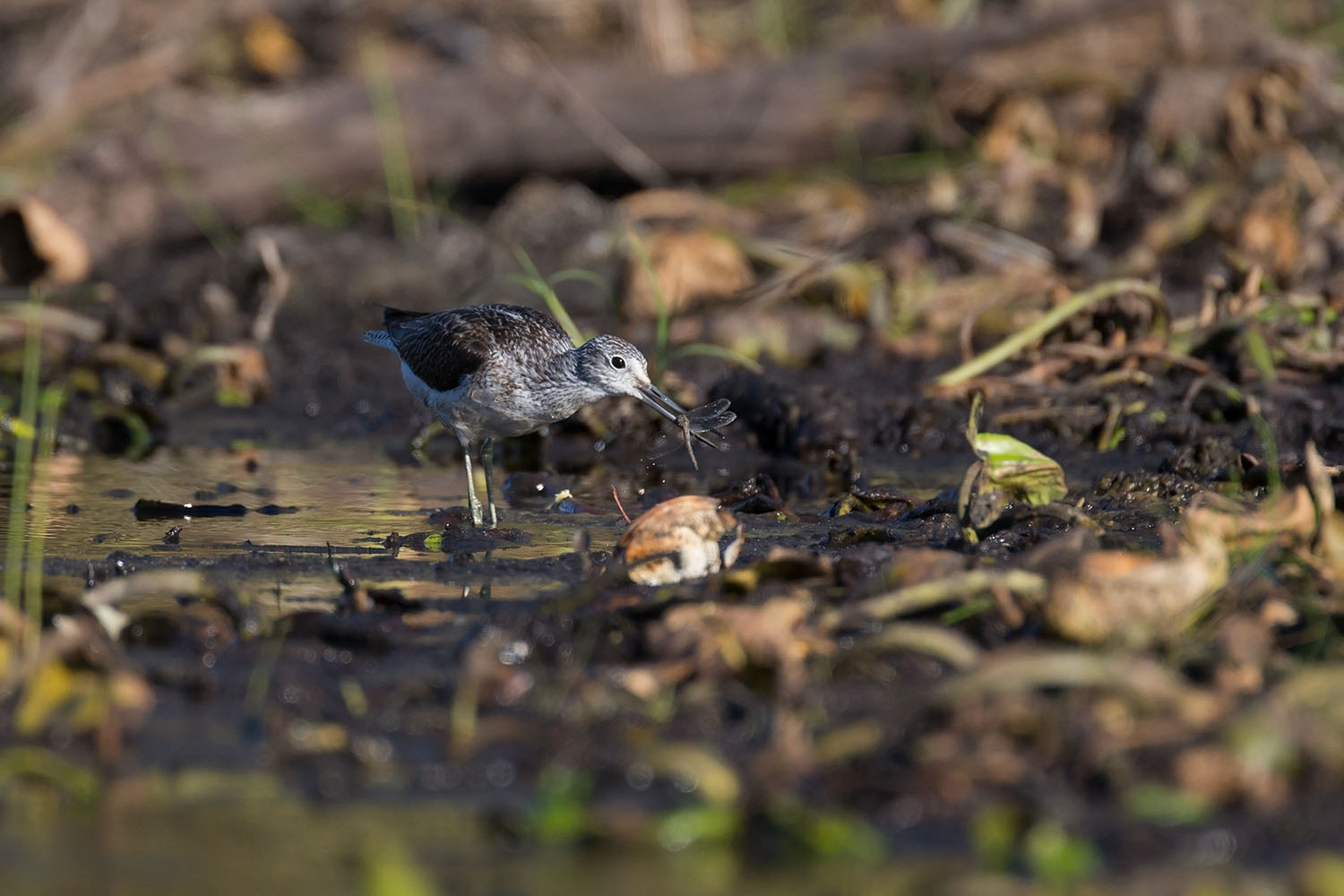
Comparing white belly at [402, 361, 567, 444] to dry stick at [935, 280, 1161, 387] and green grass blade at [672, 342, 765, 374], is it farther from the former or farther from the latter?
dry stick at [935, 280, 1161, 387]

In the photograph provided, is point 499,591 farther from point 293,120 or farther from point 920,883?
point 293,120

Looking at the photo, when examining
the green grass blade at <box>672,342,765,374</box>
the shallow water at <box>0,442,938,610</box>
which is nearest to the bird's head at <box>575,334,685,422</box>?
the shallow water at <box>0,442,938,610</box>

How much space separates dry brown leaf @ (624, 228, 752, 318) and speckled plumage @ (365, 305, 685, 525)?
6.88 ft

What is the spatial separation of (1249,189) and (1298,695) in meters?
7.19

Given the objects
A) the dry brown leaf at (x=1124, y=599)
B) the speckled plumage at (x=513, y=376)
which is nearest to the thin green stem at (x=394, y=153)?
the speckled plumage at (x=513, y=376)

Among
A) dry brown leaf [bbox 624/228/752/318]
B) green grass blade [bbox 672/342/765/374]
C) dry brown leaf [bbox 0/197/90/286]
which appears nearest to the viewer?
green grass blade [bbox 672/342/765/374]

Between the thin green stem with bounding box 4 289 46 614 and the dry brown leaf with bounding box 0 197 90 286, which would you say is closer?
the thin green stem with bounding box 4 289 46 614

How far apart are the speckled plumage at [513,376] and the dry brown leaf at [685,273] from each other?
2.10 meters

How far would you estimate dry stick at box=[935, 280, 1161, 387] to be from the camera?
7.14 metres

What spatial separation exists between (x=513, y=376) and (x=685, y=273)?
Answer: 269 cm

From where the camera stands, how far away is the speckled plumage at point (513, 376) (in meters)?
6.42

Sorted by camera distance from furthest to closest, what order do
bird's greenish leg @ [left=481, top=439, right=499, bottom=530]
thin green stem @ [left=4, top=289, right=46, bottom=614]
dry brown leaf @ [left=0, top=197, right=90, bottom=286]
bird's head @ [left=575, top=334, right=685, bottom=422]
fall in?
1. dry brown leaf @ [left=0, top=197, right=90, bottom=286]
2. bird's head @ [left=575, top=334, right=685, bottom=422]
3. bird's greenish leg @ [left=481, top=439, right=499, bottom=530]
4. thin green stem @ [left=4, top=289, right=46, bottom=614]

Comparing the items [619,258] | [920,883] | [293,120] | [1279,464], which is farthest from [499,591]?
[293,120]

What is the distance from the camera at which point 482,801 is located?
338 cm
